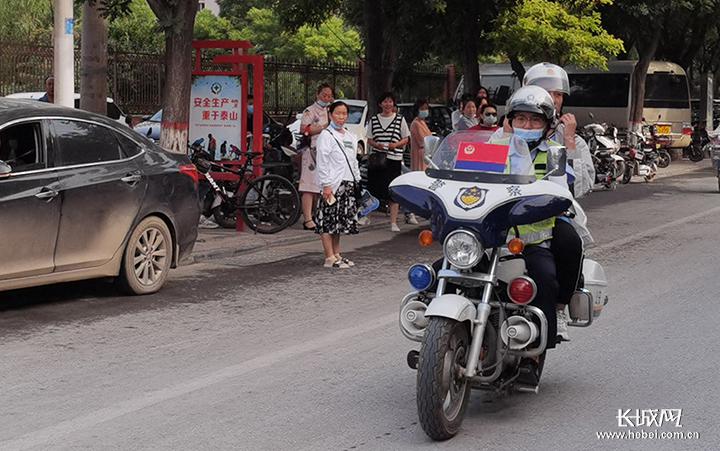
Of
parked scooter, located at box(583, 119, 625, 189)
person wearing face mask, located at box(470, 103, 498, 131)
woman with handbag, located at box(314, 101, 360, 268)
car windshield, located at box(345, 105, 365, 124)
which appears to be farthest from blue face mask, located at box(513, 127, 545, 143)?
car windshield, located at box(345, 105, 365, 124)

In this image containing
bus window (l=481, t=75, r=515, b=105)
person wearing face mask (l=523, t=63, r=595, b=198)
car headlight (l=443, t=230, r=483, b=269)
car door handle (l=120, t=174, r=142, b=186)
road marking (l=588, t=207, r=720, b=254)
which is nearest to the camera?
car headlight (l=443, t=230, r=483, b=269)

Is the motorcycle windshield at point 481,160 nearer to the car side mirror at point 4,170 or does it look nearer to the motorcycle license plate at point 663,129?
the car side mirror at point 4,170

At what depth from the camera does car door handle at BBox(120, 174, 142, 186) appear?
31.4ft

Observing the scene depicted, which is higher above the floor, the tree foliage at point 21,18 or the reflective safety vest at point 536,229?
the tree foliage at point 21,18

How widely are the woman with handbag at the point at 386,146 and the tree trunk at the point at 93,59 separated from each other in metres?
3.65

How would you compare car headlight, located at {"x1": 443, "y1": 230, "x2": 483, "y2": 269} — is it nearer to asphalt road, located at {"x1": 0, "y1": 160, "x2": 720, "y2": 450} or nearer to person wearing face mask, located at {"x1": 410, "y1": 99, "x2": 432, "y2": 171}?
asphalt road, located at {"x1": 0, "y1": 160, "x2": 720, "y2": 450}

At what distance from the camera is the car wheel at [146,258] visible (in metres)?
9.70

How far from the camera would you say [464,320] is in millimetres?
5562

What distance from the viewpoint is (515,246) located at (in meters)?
5.70

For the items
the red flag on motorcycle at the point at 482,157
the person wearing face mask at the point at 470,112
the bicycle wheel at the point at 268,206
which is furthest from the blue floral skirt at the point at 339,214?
the red flag on motorcycle at the point at 482,157

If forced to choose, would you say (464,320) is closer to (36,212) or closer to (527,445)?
(527,445)

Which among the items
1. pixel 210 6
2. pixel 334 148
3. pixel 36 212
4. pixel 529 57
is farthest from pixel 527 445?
pixel 210 6

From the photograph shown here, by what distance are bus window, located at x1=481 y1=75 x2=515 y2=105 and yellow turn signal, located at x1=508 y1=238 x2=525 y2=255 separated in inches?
1127

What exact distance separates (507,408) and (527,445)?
711 millimetres
